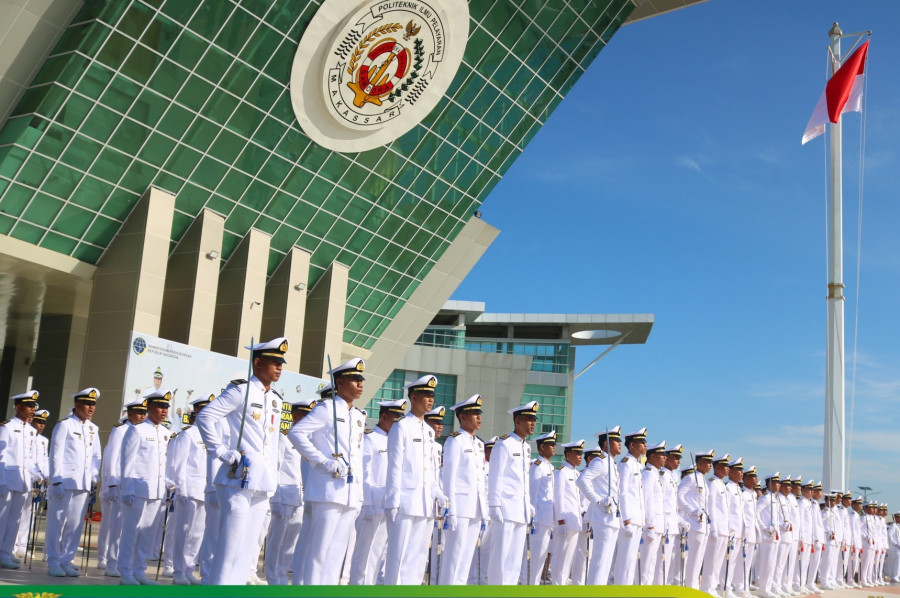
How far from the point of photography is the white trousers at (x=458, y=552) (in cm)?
969

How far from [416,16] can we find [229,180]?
6.31 m

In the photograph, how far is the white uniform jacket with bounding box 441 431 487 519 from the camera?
981 cm

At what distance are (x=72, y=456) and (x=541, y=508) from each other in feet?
19.7

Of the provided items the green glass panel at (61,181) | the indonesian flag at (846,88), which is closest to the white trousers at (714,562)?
the green glass panel at (61,181)

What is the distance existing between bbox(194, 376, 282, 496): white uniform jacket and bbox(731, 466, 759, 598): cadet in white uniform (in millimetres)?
9660

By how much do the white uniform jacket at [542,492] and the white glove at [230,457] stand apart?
19.7 ft

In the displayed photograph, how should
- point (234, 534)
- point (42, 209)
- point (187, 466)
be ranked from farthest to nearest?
point (42, 209), point (187, 466), point (234, 534)

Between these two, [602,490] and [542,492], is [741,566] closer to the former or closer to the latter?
[602,490]

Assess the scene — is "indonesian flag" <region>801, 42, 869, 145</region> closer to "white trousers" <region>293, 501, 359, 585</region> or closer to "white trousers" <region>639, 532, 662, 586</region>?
"white trousers" <region>639, 532, 662, 586</region>

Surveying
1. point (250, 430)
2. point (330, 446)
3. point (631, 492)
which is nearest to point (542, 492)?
point (631, 492)

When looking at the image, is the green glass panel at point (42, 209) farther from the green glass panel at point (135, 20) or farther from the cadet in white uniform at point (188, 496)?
the cadet in white uniform at point (188, 496)

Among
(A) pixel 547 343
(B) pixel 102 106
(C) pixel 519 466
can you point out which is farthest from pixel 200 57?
(A) pixel 547 343

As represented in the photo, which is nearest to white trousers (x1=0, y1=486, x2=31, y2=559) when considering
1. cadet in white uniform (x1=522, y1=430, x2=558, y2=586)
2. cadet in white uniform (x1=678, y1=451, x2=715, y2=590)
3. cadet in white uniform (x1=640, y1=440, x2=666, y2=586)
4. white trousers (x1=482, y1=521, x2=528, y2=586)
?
white trousers (x1=482, y1=521, x2=528, y2=586)

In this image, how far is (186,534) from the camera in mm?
10672
